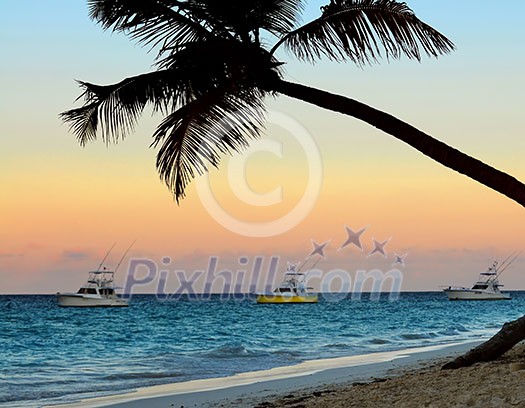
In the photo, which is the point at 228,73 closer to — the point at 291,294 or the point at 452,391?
the point at 452,391

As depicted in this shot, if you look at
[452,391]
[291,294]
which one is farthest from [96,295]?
[452,391]

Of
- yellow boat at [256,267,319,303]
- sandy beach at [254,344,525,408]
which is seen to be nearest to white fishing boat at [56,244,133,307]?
yellow boat at [256,267,319,303]

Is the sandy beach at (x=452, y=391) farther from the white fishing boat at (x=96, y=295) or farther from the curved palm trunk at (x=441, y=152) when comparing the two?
the white fishing boat at (x=96, y=295)

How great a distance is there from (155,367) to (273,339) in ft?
42.1

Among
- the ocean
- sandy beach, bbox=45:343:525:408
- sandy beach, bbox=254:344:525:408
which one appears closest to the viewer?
sandy beach, bbox=254:344:525:408

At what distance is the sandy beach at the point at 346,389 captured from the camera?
7.71 m

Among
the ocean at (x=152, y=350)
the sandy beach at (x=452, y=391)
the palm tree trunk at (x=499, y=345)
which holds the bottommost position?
the ocean at (x=152, y=350)

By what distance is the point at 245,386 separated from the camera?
15.3 m

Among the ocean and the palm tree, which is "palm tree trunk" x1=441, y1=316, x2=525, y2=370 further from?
the ocean

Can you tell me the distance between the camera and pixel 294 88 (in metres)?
7.92

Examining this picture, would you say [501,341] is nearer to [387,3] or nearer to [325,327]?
[387,3]

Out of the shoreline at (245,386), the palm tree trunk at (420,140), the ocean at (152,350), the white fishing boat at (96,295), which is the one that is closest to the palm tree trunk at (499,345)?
the palm tree trunk at (420,140)

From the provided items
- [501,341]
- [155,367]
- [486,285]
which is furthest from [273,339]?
[486,285]

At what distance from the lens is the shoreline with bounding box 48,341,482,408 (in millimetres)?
13117
